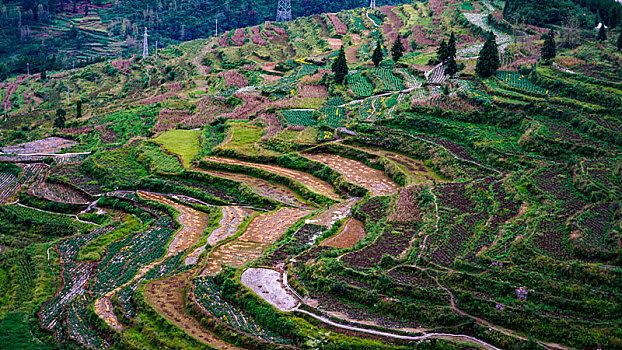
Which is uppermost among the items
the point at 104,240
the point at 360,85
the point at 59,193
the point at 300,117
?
the point at 360,85

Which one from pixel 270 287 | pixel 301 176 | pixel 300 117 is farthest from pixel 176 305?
pixel 300 117

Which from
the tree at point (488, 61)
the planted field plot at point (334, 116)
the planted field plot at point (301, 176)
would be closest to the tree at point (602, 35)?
the tree at point (488, 61)

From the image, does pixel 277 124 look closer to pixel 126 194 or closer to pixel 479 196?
pixel 126 194

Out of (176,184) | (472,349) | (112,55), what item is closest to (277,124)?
(176,184)

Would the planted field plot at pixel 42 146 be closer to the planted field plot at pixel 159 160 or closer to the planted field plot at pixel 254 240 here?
the planted field plot at pixel 159 160

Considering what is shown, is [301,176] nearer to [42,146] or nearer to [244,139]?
[244,139]
